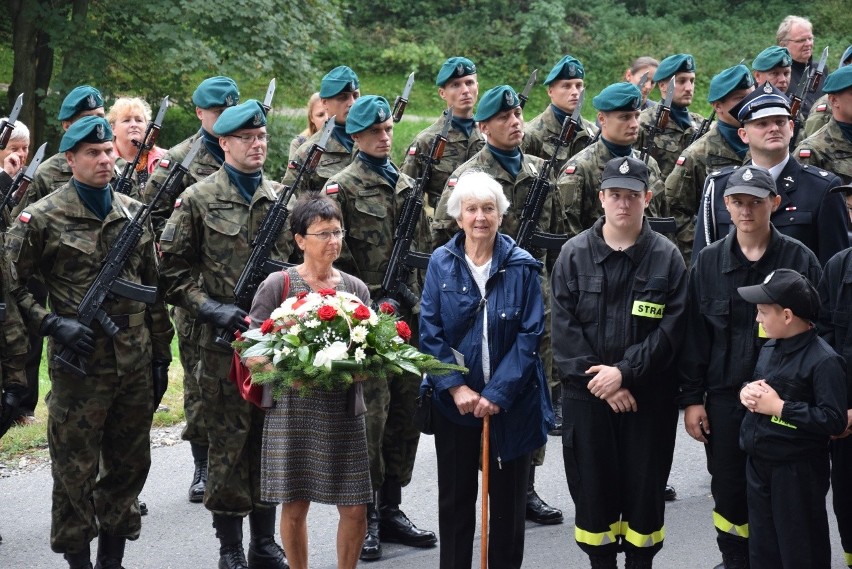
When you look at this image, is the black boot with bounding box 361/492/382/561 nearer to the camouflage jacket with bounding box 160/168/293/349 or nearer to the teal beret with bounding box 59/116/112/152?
the camouflage jacket with bounding box 160/168/293/349

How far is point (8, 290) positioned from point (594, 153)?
406 cm

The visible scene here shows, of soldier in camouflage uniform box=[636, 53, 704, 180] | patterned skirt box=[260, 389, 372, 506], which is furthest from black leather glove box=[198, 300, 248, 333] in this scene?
soldier in camouflage uniform box=[636, 53, 704, 180]

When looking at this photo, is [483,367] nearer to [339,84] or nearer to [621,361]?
[621,361]

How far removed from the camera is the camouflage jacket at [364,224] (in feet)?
23.6

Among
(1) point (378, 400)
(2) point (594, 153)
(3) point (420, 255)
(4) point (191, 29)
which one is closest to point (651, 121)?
(2) point (594, 153)

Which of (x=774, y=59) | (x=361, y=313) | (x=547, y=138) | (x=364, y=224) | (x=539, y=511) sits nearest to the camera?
(x=361, y=313)

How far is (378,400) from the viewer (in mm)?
6766

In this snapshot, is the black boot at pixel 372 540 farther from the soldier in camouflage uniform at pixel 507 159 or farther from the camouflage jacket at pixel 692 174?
the camouflage jacket at pixel 692 174

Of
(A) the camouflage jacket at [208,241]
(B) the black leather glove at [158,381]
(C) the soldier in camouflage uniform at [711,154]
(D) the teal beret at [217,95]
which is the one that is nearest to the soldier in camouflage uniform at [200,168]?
(D) the teal beret at [217,95]

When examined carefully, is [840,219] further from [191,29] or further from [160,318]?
[191,29]

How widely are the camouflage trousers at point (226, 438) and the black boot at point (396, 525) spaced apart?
2.68 ft

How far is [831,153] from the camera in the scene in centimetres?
835

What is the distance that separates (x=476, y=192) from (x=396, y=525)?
2246 mm

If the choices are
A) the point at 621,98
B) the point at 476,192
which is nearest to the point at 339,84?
the point at 621,98
